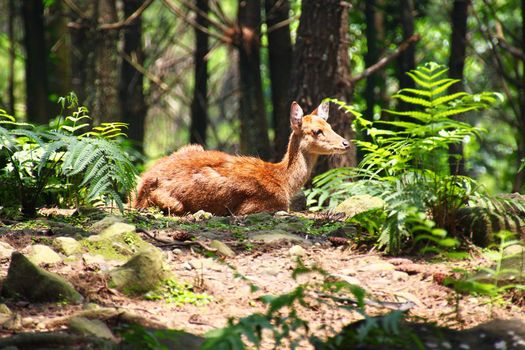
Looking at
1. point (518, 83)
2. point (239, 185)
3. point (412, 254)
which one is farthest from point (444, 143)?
point (518, 83)

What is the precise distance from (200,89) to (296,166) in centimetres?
784

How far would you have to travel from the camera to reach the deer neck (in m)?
9.64

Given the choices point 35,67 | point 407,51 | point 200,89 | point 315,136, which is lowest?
point 315,136

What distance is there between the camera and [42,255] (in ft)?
18.3

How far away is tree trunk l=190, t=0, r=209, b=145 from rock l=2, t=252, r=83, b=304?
11992mm

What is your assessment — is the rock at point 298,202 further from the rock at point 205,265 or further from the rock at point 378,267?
the rock at point 205,265

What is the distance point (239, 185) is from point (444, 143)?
10.7 feet

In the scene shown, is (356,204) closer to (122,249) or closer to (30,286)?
(122,249)

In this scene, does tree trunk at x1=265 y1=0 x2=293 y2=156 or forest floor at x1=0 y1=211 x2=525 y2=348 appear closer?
forest floor at x1=0 y1=211 x2=525 y2=348

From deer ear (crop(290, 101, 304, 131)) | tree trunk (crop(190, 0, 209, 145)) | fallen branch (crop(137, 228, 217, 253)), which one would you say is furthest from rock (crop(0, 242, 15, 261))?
tree trunk (crop(190, 0, 209, 145))

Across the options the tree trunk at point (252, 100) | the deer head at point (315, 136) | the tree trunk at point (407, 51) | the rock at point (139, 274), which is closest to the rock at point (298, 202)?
the deer head at point (315, 136)

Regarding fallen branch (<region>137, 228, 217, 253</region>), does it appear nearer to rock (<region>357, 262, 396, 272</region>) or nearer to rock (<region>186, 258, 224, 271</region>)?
rock (<region>186, 258, 224, 271</region>)

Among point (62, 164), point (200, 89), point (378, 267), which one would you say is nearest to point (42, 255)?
point (62, 164)

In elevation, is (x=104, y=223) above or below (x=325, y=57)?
below
